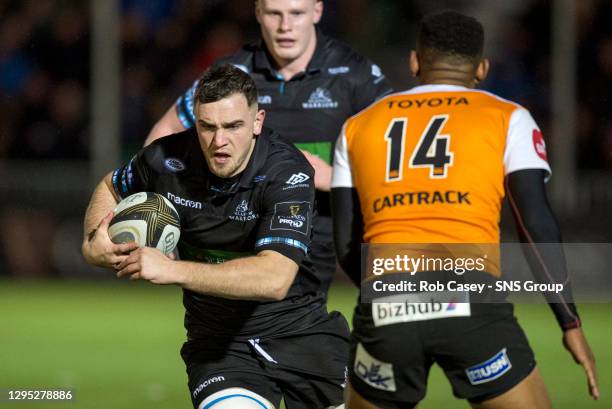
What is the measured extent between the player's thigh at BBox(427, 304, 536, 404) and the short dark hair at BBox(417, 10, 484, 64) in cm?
105

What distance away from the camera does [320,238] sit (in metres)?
6.43

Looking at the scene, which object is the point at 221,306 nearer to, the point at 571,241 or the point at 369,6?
the point at 571,241

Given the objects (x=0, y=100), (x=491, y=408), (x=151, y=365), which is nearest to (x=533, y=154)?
(x=491, y=408)

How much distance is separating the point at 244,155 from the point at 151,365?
472 centimetres

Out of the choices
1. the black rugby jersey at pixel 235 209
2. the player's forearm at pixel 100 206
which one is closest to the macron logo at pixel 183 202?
the black rugby jersey at pixel 235 209

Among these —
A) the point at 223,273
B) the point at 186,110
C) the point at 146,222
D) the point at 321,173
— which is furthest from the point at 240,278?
the point at 186,110

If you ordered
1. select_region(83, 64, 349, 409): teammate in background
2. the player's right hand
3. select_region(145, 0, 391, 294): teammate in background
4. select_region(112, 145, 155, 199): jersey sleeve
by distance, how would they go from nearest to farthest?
the player's right hand → select_region(83, 64, 349, 409): teammate in background → select_region(112, 145, 155, 199): jersey sleeve → select_region(145, 0, 391, 294): teammate in background

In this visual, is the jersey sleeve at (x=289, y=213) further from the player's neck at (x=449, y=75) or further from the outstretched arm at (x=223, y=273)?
the player's neck at (x=449, y=75)

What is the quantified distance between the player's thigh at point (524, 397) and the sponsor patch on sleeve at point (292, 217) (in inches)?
50.1

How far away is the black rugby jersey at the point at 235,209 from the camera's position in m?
5.15

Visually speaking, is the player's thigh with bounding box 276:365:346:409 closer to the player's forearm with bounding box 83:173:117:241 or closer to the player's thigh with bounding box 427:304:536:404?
the player's forearm with bounding box 83:173:117:241

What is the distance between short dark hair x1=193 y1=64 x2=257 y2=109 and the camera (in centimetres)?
507

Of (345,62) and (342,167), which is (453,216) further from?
(345,62)

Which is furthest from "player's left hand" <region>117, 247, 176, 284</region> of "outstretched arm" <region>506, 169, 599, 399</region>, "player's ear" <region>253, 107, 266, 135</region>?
"outstretched arm" <region>506, 169, 599, 399</region>
